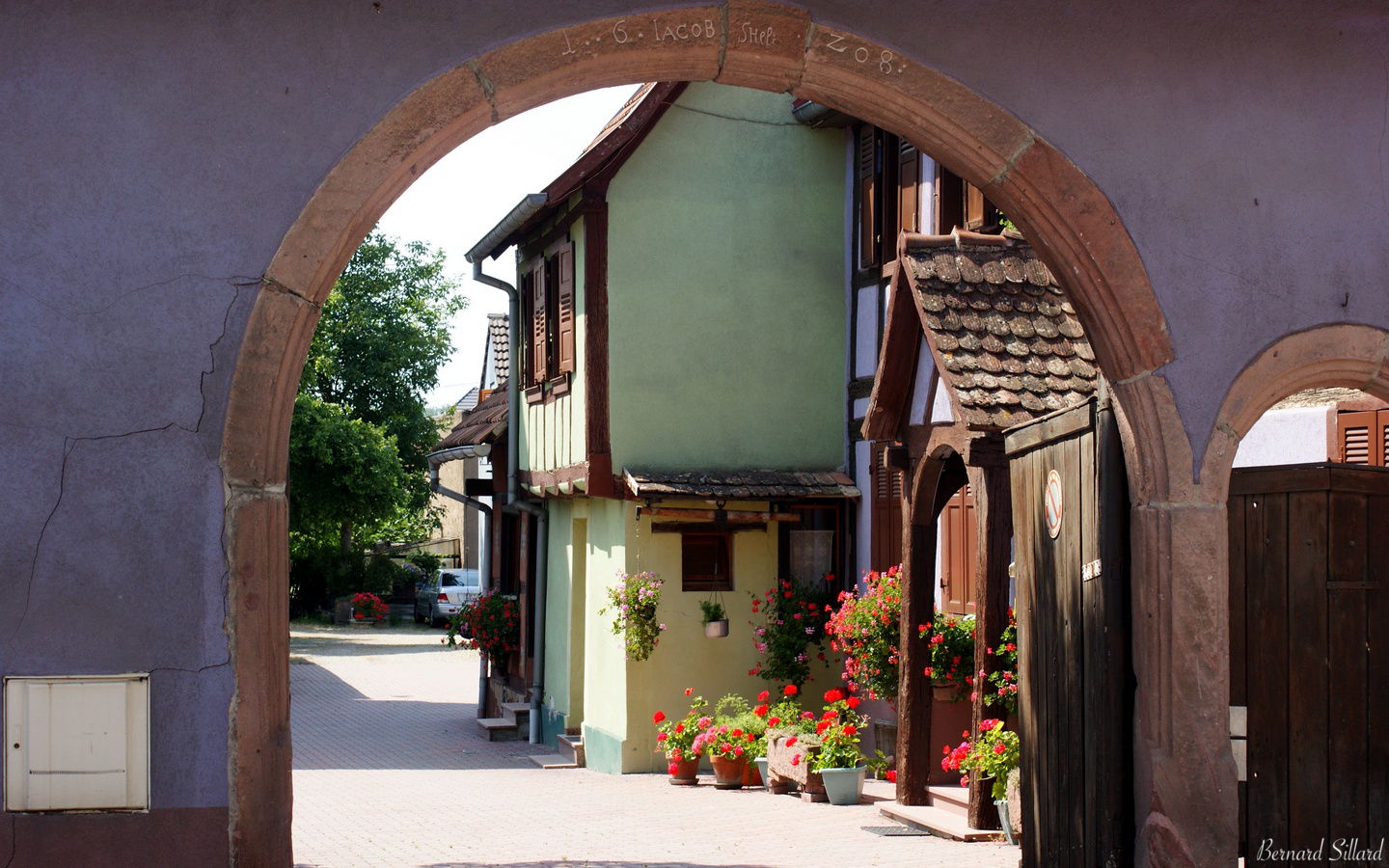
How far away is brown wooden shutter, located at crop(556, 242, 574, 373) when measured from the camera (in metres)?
15.2

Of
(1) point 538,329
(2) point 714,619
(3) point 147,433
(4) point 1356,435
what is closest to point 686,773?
(2) point 714,619

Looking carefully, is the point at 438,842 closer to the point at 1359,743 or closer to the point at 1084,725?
the point at 1084,725

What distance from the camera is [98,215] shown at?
5129mm

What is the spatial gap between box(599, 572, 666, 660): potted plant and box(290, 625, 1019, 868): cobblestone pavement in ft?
3.86

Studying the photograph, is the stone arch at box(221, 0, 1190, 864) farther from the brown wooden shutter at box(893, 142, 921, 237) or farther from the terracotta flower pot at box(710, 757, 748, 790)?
the terracotta flower pot at box(710, 757, 748, 790)

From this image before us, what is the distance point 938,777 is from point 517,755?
627 centimetres

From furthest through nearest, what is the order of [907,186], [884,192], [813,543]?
[813,543] < [884,192] < [907,186]

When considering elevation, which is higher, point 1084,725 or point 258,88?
point 258,88

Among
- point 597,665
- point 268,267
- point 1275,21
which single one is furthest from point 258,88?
point 597,665

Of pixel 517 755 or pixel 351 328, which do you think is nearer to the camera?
pixel 517 755

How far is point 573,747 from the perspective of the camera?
15500mm

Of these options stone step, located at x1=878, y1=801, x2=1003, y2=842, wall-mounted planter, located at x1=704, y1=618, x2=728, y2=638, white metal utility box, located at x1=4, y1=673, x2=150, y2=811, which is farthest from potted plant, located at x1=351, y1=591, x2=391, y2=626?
white metal utility box, located at x1=4, y1=673, x2=150, y2=811

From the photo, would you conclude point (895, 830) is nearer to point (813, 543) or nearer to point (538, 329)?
point (813, 543)
